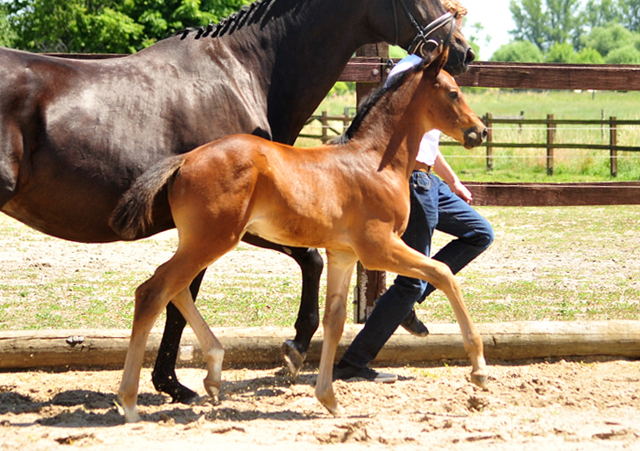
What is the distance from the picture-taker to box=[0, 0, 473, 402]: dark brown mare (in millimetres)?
3107

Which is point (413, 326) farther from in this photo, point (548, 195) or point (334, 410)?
point (548, 195)

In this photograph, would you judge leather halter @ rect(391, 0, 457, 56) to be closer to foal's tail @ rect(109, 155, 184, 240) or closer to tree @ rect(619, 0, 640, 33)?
foal's tail @ rect(109, 155, 184, 240)

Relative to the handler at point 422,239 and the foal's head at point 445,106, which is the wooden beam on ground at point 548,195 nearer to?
the handler at point 422,239

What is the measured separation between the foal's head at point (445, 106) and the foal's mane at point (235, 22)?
97cm

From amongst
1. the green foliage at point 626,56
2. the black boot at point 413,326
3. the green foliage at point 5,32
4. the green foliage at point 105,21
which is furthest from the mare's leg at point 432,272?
the green foliage at point 626,56

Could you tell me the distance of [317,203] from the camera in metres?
3.18

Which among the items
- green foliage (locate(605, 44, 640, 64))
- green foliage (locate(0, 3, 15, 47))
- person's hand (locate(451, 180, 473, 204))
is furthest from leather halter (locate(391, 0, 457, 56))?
green foliage (locate(605, 44, 640, 64))

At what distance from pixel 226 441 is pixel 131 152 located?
138cm

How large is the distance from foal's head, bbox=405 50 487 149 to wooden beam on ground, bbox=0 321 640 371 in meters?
1.41

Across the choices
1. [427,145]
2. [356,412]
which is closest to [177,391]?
[356,412]

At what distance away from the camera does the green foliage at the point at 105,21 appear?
2188cm

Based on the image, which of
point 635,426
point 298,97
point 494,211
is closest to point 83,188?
Result: point 298,97

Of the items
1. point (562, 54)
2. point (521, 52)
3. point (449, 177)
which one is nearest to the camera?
point (449, 177)

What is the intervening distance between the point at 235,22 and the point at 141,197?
1.22 metres
